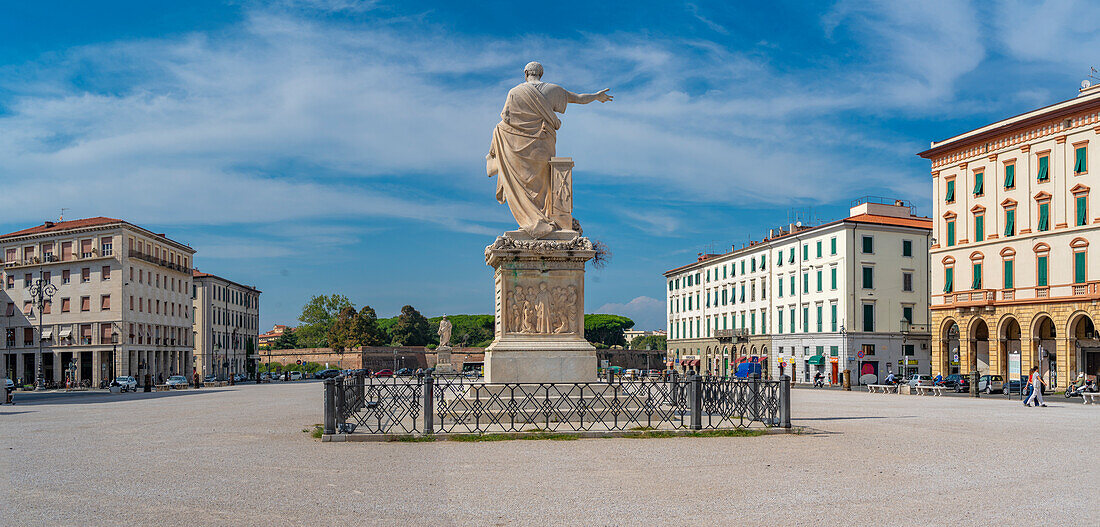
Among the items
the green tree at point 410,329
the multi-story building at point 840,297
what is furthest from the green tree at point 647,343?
the multi-story building at point 840,297

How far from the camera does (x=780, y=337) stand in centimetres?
7012

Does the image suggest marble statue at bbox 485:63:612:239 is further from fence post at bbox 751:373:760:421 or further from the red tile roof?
the red tile roof

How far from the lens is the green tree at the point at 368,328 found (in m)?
113

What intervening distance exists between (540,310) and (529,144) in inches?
128

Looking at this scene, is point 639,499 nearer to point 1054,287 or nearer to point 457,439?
point 457,439

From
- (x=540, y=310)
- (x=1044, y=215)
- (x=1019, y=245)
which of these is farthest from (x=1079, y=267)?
(x=540, y=310)

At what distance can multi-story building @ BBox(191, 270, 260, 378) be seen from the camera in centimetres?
9569

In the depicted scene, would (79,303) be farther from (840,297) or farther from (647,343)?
(647,343)

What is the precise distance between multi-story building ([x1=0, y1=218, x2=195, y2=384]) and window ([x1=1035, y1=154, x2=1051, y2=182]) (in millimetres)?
67101

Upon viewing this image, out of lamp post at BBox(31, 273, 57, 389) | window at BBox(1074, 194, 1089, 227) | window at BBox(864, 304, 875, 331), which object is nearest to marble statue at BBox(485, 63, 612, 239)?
window at BBox(1074, 194, 1089, 227)

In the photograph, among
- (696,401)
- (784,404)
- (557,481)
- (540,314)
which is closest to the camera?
(557,481)

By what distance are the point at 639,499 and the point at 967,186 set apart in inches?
1926

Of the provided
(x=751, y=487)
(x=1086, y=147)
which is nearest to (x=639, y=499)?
(x=751, y=487)

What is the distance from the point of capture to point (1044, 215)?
45.2 meters
